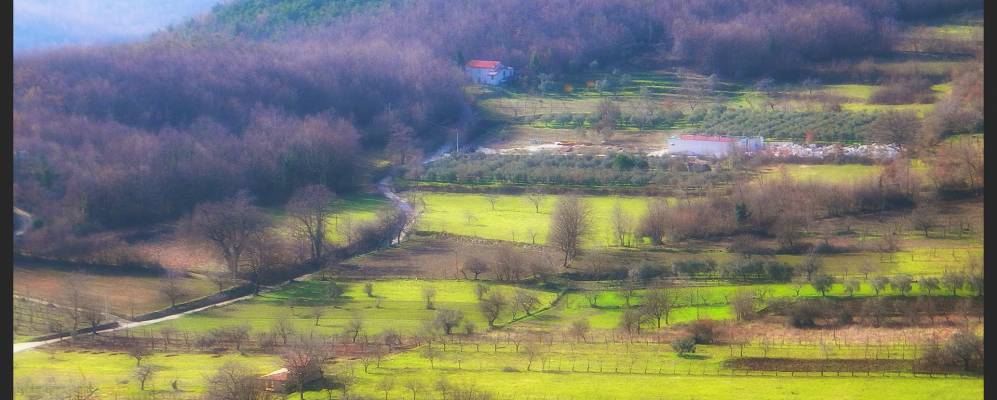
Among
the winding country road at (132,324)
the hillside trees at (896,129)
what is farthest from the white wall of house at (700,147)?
the winding country road at (132,324)

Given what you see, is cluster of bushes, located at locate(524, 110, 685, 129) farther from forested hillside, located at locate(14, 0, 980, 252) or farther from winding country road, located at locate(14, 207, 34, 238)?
winding country road, located at locate(14, 207, 34, 238)

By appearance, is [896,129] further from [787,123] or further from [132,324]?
[132,324]

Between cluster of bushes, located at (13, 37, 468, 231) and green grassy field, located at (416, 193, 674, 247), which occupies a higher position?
cluster of bushes, located at (13, 37, 468, 231)

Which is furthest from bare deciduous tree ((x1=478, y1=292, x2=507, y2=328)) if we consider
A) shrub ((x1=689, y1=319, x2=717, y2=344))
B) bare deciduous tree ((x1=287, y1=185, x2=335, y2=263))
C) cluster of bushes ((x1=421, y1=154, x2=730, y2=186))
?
cluster of bushes ((x1=421, y1=154, x2=730, y2=186))

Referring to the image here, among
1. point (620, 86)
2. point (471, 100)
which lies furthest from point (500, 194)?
point (620, 86)

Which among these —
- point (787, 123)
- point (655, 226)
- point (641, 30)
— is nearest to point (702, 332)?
point (655, 226)

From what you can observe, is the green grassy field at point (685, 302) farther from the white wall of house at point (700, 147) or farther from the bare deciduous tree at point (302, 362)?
the white wall of house at point (700, 147)
